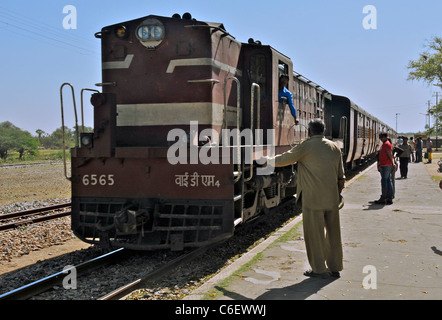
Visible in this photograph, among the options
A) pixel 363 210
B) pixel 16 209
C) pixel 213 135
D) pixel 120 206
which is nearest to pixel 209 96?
pixel 213 135

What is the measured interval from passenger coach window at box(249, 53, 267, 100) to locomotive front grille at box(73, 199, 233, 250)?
273 cm

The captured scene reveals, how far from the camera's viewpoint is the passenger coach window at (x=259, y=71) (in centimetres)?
765

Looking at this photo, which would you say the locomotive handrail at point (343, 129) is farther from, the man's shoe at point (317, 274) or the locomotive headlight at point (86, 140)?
the man's shoe at point (317, 274)

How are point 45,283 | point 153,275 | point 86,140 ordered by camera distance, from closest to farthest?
1. point 45,283
2. point 153,275
3. point 86,140

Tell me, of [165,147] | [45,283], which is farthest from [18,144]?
[45,283]

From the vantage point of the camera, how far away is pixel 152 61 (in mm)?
6602

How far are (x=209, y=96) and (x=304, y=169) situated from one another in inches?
83.6

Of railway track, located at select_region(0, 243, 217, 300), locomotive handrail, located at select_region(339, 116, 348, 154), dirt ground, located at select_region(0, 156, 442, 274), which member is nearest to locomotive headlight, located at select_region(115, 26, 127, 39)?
railway track, located at select_region(0, 243, 217, 300)

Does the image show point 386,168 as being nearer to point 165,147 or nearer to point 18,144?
point 165,147

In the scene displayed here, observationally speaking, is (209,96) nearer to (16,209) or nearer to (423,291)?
(423,291)

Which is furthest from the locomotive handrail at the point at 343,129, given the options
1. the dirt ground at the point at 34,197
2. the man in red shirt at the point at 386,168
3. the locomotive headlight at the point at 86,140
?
the locomotive headlight at the point at 86,140

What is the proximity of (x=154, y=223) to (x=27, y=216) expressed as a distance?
6171 millimetres

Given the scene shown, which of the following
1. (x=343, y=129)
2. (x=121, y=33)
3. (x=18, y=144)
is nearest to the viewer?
(x=121, y=33)

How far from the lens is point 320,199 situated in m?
4.84
